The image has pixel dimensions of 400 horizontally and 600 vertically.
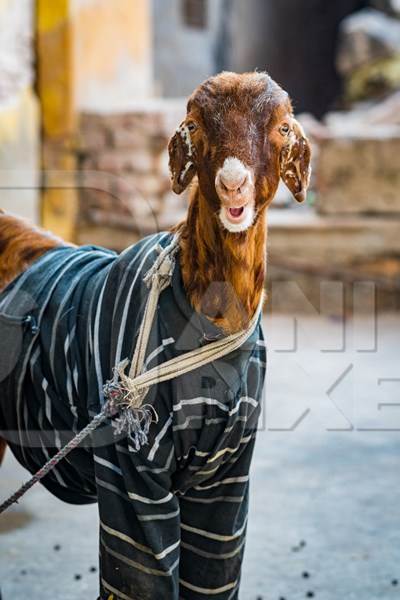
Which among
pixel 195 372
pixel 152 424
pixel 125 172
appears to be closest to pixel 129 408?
pixel 152 424

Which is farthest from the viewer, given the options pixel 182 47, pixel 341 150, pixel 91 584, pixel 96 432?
pixel 182 47

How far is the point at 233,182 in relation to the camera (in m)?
2.06

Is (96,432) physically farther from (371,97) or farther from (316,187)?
(371,97)

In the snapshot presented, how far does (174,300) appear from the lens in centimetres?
229

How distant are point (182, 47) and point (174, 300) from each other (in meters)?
17.3

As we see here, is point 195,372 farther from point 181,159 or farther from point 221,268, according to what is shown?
point 181,159

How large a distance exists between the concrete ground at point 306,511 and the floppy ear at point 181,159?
164 centimetres

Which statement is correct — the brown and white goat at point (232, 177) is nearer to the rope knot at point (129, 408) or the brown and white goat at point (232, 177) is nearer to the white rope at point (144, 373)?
the white rope at point (144, 373)

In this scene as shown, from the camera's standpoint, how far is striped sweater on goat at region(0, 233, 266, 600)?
225 cm

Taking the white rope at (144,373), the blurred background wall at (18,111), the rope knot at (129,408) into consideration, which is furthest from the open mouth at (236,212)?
the blurred background wall at (18,111)

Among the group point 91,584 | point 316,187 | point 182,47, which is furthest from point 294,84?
point 91,584

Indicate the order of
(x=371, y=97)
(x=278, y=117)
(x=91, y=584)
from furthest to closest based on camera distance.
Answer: (x=371, y=97)
(x=91, y=584)
(x=278, y=117)

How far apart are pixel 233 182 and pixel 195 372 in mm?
481

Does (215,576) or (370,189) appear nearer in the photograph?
(215,576)
